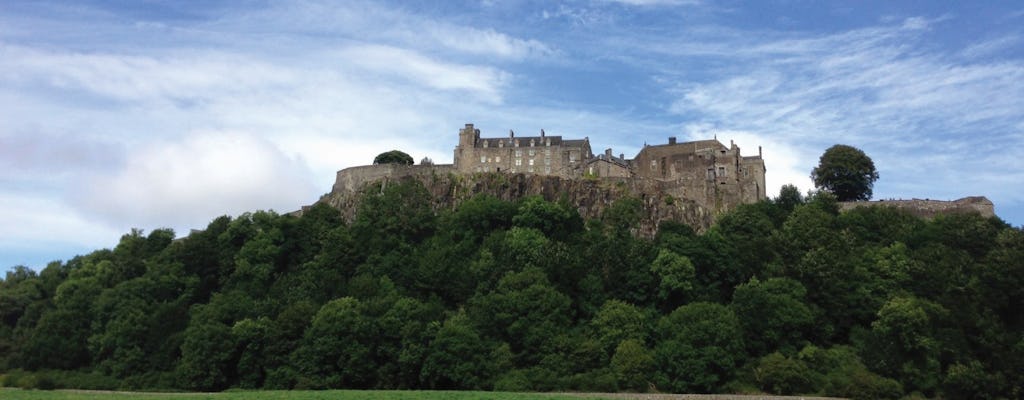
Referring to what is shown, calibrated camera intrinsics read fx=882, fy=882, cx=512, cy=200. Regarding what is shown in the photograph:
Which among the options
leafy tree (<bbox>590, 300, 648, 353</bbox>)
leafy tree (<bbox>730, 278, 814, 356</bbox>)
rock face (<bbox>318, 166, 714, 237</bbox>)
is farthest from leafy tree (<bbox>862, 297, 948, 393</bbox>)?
rock face (<bbox>318, 166, 714, 237</bbox>)

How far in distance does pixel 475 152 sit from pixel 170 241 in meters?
33.4

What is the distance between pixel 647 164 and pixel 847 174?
19860 millimetres

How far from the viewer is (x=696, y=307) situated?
5859 cm

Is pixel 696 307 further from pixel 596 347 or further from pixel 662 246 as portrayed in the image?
pixel 662 246

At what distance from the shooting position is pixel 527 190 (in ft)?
286

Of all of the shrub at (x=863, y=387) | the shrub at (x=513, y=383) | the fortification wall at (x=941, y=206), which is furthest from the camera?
the fortification wall at (x=941, y=206)

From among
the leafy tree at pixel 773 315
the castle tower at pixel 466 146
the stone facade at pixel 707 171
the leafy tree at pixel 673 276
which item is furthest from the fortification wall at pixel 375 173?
the leafy tree at pixel 773 315

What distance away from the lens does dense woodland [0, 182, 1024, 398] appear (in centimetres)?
5359

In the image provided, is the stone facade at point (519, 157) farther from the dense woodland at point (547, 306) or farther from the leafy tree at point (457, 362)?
the leafy tree at point (457, 362)

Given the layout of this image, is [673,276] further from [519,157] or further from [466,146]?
[466,146]

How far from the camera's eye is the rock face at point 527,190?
81.8 metres

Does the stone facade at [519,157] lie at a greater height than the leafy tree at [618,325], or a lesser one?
greater

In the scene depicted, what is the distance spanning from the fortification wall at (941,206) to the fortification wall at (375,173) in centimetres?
4137

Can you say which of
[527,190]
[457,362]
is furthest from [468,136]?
[457,362]
